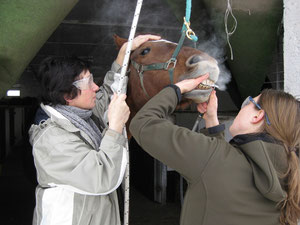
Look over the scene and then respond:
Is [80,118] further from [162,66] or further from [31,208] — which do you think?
[31,208]

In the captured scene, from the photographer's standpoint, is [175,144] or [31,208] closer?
[175,144]

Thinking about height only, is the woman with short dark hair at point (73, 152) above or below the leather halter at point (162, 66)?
below

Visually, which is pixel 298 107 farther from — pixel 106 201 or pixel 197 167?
pixel 106 201

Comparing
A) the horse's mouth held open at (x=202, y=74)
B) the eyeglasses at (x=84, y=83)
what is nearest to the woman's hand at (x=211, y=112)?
the horse's mouth held open at (x=202, y=74)

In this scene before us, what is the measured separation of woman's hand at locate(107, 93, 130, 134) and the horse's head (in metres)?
0.33

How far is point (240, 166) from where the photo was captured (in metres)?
1.09

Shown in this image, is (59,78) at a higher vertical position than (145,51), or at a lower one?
lower

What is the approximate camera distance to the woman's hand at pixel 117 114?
1339mm

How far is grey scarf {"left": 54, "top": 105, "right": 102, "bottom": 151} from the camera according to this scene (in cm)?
146

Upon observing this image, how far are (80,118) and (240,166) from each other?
784 millimetres

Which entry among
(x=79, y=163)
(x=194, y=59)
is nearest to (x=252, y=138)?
(x=194, y=59)

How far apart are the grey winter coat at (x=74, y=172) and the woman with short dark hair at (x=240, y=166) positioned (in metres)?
0.22

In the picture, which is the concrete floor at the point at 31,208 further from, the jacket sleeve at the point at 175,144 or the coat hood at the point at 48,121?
the jacket sleeve at the point at 175,144

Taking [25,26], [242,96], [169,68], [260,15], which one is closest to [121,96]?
[169,68]
